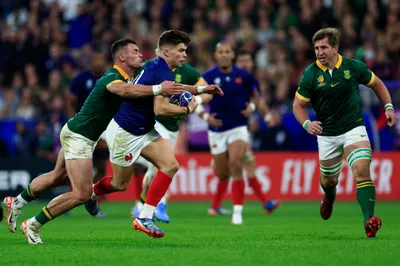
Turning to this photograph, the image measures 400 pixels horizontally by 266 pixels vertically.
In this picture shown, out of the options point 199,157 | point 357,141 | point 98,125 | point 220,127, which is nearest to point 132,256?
point 98,125

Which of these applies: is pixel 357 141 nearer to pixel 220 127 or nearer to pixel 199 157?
pixel 220 127

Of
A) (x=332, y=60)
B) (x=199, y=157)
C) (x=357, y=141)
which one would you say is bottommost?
(x=199, y=157)

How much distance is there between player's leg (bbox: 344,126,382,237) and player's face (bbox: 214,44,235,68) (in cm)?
441

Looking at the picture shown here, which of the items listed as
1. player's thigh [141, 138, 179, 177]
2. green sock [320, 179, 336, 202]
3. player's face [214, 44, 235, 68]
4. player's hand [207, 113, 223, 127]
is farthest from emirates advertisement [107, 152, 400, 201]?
player's thigh [141, 138, 179, 177]

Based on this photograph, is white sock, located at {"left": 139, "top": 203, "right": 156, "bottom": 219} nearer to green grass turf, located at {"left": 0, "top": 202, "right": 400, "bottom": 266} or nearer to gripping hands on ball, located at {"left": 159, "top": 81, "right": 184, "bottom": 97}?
green grass turf, located at {"left": 0, "top": 202, "right": 400, "bottom": 266}

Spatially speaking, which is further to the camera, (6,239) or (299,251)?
(6,239)

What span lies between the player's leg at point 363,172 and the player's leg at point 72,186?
3.41 metres

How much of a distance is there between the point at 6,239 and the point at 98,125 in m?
1.91

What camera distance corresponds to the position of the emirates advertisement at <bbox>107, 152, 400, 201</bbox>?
20.9m

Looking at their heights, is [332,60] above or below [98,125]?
above

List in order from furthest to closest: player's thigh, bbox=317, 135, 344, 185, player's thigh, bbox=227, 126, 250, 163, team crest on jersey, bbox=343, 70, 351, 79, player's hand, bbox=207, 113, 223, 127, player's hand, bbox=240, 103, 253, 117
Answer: player's hand, bbox=240, 103, 253, 117 → player's hand, bbox=207, 113, 223, 127 → player's thigh, bbox=227, 126, 250, 163 → player's thigh, bbox=317, 135, 344, 185 → team crest on jersey, bbox=343, 70, 351, 79

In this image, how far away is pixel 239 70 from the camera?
1599 cm

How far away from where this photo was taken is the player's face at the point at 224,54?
15.6 m

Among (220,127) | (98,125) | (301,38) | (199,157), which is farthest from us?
(301,38)
